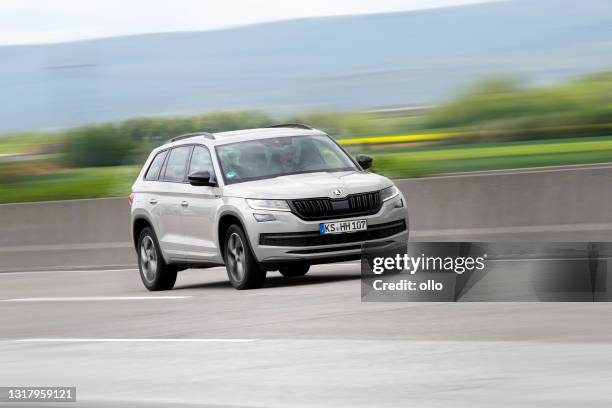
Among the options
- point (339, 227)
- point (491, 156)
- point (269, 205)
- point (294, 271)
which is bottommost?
point (294, 271)

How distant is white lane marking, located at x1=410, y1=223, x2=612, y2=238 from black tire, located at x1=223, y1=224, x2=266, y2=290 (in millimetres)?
3741

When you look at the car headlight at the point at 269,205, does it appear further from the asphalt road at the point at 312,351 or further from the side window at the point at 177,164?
the side window at the point at 177,164

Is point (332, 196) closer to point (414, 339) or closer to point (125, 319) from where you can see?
point (125, 319)

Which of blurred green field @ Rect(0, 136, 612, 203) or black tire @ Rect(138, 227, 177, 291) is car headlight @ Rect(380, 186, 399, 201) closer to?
black tire @ Rect(138, 227, 177, 291)

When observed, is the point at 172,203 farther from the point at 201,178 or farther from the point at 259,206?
the point at 259,206

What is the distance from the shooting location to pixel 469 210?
18.5 meters

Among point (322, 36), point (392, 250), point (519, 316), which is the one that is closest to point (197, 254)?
point (392, 250)

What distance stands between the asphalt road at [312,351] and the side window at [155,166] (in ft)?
9.63

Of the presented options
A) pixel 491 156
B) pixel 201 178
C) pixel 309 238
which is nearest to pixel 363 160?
pixel 309 238

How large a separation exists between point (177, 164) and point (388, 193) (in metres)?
2.79

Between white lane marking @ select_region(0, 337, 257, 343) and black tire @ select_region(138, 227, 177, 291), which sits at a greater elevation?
black tire @ select_region(138, 227, 177, 291)

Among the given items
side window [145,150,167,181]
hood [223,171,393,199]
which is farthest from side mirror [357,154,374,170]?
side window [145,150,167,181]

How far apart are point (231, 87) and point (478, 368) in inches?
963

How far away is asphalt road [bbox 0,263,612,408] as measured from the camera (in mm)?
7855
